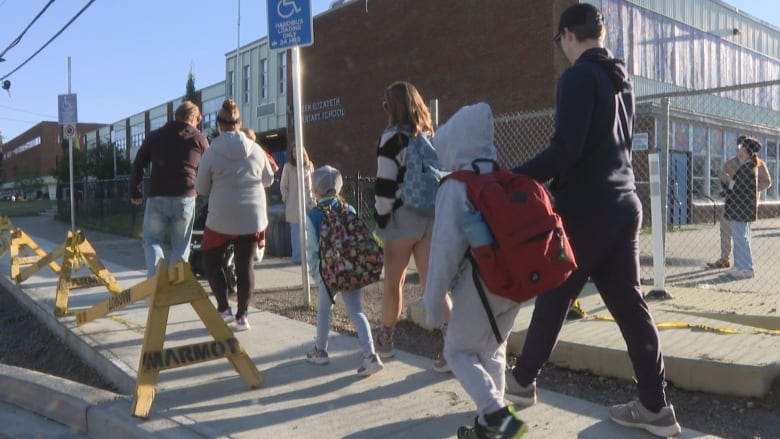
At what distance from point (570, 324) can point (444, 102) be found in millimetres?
20419

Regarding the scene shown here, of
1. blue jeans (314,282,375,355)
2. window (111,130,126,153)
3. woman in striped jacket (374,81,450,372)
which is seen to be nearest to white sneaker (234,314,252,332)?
blue jeans (314,282,375,355)

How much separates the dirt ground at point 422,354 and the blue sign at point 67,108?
693cm

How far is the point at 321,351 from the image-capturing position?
456 cm

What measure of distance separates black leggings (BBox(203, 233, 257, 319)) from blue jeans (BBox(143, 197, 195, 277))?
0.44m

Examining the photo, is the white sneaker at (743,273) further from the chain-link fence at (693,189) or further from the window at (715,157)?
→ the window at (715,157)

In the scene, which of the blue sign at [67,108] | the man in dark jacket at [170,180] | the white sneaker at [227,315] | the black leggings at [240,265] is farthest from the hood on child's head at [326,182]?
the blue sign at [67,108]

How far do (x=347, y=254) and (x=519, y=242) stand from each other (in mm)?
1630

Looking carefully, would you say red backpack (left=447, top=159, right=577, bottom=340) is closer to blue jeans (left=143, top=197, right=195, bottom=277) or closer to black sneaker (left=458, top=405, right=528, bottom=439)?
black sneaker (left=458, top=405, right=528, bottom=439)

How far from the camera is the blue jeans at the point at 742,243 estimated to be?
→ 8.38 m

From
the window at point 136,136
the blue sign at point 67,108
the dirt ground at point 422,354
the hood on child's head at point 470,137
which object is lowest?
the dirt ground at point 422,354

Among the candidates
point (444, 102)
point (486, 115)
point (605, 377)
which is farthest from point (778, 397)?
point (444, 102)

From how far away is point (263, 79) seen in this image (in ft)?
122

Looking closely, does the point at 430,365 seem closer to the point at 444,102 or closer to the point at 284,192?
the point at 284,192

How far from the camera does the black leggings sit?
213 inches
